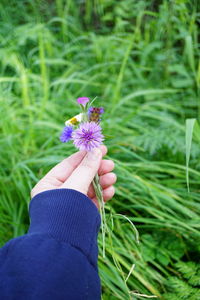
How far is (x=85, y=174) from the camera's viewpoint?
758 millimetres

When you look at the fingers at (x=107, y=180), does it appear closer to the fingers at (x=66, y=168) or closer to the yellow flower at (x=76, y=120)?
the fingers at (x=66, y=168)

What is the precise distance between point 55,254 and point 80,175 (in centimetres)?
21

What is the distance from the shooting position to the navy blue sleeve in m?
0.59

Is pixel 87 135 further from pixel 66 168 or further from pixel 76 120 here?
pixel 66 168

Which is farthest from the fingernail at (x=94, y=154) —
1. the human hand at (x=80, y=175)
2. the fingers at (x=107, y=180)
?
the fingers at (x=107, y=180)

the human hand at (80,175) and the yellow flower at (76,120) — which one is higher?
the yellow flower at (76,120)

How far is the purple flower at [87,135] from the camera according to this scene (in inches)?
27.9

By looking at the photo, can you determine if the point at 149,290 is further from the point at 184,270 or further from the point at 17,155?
the point at 17,155

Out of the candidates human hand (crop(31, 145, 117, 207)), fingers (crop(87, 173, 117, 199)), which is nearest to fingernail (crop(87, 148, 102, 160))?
human hand (crop(31, 145, 117, 207))

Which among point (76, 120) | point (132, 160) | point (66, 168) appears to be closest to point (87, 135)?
point (76, 120)

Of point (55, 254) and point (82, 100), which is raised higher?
point (82, 100)

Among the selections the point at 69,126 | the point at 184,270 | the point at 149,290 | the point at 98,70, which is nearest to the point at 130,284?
the point at 149,290

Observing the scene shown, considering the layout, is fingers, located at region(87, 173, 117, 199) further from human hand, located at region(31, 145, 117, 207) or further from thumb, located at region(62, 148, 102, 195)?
thumb, located at region(62, 148, 102, 195)

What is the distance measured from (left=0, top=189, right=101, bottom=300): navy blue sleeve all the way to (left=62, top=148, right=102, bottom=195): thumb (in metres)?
0.02
